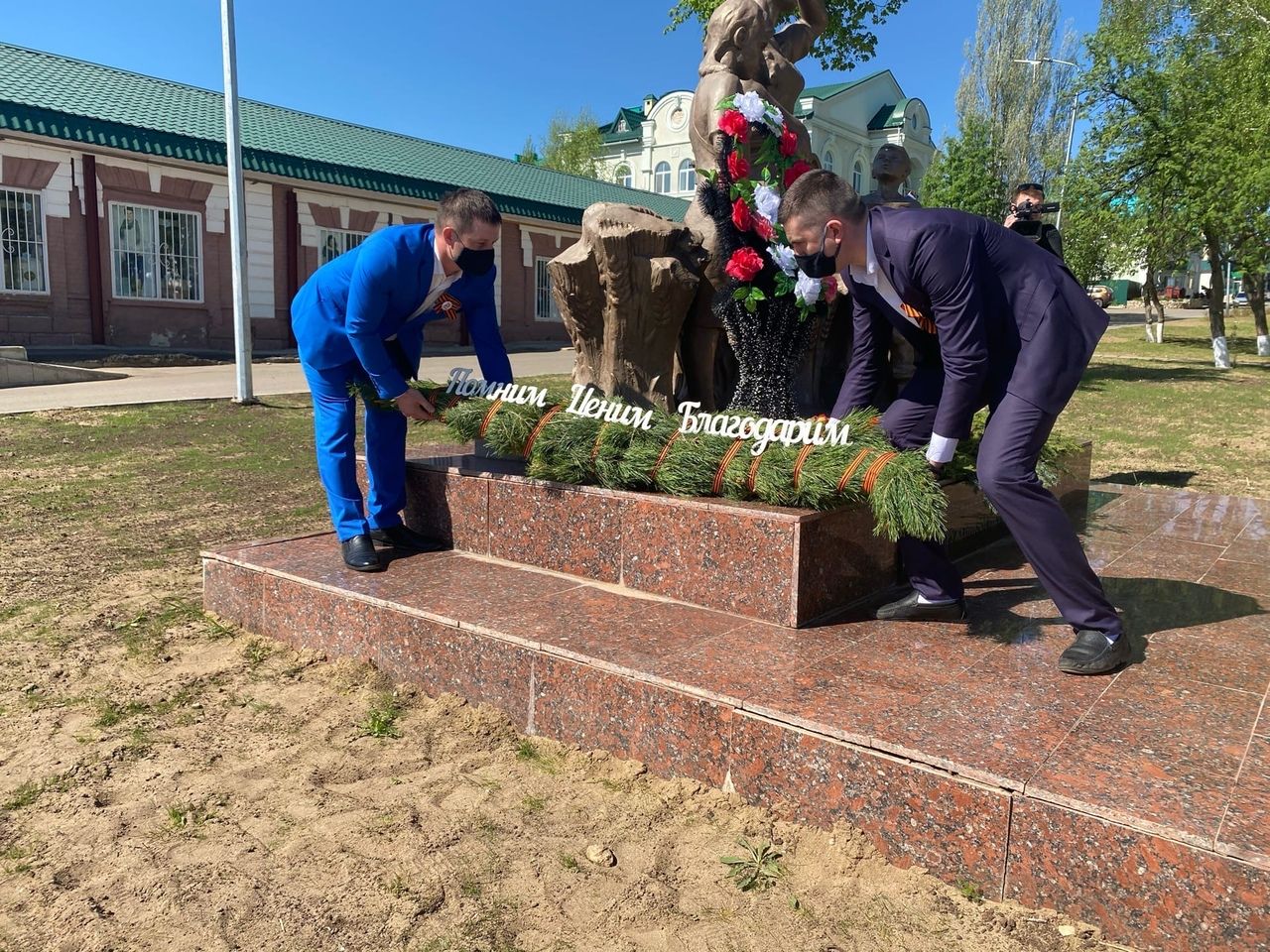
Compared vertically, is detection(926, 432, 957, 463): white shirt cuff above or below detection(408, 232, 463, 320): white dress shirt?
below

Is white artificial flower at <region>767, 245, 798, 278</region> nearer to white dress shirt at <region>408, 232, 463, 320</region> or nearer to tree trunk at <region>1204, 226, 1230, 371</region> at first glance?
white dress shirt at <region>408, 232, 463, 320</region>

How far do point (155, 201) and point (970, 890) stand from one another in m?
19.5

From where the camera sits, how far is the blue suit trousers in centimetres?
415

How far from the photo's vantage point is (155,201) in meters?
18.0

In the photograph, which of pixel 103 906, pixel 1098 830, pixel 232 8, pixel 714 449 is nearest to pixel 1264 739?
pixel 1098 830

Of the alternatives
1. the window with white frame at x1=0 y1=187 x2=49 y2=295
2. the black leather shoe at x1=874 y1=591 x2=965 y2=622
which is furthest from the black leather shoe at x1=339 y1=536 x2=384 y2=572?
the window with white frame at x1=0 y1=187 x2=49 y2=295

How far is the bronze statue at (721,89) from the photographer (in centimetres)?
503

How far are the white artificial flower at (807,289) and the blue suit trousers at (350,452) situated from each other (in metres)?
2.04

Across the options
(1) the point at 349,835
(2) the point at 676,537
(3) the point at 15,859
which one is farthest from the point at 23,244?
(1) the point at 349,835

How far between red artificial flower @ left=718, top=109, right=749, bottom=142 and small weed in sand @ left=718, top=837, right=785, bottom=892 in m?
3.54

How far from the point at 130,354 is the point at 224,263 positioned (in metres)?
2.94

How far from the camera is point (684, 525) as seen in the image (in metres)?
3.54

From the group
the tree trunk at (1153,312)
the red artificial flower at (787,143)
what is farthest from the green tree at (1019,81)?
the red artificial flower at (787,143)

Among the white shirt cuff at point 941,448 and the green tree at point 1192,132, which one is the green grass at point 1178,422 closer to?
the green tree at point 1192,132
